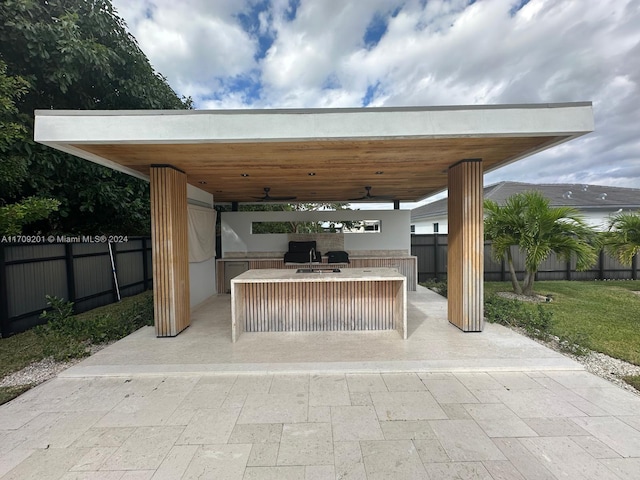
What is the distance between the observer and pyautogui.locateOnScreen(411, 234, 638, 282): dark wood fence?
830cm

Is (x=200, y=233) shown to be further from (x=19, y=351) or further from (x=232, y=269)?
(x=19, y=351)

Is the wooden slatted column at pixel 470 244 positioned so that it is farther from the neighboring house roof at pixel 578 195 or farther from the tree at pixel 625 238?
the neighboring house roof at pixel 578 195

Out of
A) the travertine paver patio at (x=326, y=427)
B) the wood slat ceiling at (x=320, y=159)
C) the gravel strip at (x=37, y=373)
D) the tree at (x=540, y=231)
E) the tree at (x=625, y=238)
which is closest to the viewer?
the travertine paver patio at (x=326, y=427)

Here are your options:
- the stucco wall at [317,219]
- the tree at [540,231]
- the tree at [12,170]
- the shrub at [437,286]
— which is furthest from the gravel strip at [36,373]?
the tree at [540,231]

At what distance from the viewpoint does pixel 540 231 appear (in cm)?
578

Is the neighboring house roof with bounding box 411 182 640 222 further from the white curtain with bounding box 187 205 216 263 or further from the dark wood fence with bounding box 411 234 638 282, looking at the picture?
the white curtain with bounding box 187 205 216 263

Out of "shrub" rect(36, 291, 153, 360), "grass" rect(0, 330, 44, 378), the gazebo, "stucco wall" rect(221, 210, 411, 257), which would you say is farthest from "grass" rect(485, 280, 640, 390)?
"grass" rect(0, 330, 44, 378)

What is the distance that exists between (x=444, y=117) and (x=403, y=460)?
295cm

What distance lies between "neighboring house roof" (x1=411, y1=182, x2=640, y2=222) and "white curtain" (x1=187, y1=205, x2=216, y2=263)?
1192 centimetres

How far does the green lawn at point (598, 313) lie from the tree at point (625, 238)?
0.96 meters

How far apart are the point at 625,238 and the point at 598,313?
2557mm

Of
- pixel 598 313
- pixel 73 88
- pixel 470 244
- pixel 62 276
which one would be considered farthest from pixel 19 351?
pixel 598 313

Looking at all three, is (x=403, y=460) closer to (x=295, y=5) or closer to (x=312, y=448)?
(x=312, y=448)

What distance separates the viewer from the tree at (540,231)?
568cm
